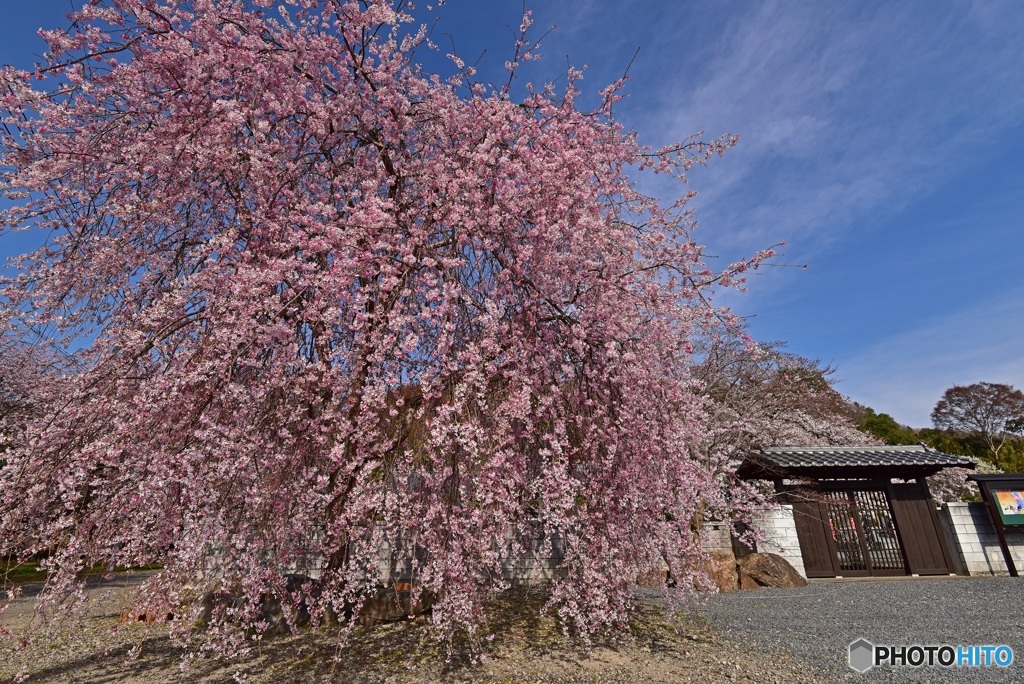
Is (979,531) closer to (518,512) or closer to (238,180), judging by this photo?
(518,512)

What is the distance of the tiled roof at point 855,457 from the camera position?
13086 mm

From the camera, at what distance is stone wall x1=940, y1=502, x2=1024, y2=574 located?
12836mm

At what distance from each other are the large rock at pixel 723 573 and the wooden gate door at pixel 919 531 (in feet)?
15.9

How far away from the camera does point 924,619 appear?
7809mm

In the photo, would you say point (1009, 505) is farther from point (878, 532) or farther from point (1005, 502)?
point (878, 532)

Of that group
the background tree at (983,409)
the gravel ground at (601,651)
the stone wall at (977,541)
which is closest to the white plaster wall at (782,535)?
the gravel ground at (601,651)

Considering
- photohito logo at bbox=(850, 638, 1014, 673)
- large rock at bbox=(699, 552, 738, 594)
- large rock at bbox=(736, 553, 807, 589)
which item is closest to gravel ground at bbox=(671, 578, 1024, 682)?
photohito logo at bbox=(850, 638, 1014, 673)

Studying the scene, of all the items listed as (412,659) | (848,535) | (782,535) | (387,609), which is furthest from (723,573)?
(412,659)

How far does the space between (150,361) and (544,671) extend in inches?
213

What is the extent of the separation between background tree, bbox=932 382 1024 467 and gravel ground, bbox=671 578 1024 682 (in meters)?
27.3

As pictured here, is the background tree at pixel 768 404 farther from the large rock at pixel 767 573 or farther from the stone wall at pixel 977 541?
the stone wall at pixel 977 541

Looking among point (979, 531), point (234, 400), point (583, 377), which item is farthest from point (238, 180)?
point (979, 531)

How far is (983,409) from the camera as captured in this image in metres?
32.5

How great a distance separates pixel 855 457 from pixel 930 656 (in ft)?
28.8
